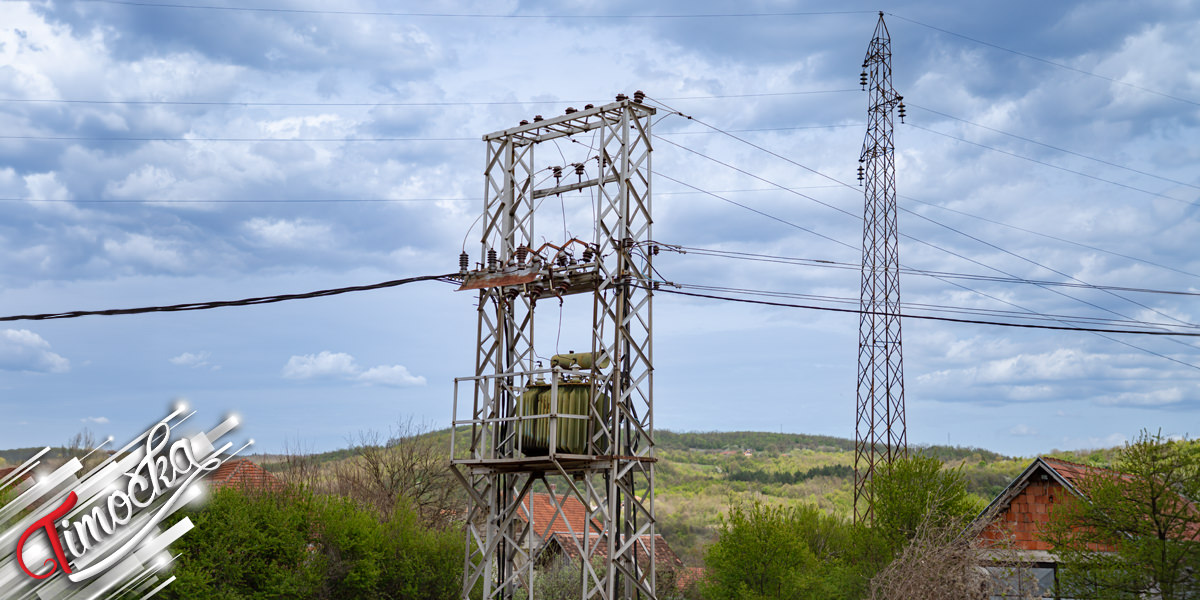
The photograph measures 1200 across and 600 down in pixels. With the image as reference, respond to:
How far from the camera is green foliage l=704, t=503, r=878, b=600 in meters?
25.6

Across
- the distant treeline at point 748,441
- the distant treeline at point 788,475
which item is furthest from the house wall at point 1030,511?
the distant treeline at point 748,441

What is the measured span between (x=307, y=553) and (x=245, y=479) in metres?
4.63

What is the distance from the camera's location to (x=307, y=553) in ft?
83.6

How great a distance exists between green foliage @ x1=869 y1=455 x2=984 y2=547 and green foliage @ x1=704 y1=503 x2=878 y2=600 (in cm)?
78

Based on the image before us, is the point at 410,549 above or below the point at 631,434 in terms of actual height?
below

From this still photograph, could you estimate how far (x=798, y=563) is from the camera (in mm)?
26969

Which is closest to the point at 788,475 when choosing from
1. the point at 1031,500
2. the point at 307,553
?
the point at 1031,500

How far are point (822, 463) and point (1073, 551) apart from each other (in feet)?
252

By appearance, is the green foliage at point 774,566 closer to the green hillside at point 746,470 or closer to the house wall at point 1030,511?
the house wall at point 1030,511

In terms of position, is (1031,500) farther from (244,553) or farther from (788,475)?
(788,475)

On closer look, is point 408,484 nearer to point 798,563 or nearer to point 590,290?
point 798,563

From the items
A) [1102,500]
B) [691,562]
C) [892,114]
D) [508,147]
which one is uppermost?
[892,114]

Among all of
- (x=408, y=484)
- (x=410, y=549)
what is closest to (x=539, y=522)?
(x=408, y=484)

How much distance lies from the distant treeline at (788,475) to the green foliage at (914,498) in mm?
56169
